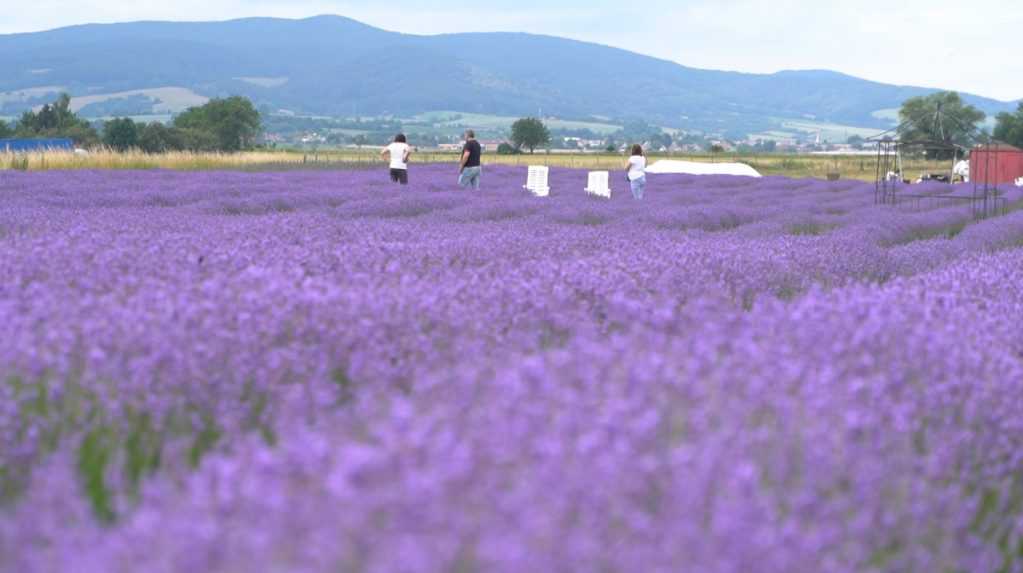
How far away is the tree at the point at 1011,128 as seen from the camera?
72644 mm

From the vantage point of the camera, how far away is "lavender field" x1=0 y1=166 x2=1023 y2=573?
55.2 inches

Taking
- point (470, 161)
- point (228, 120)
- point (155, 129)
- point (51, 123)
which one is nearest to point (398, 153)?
point (470, 161)

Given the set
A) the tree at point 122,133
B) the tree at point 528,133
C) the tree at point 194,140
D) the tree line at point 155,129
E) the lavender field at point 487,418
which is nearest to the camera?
the lavender field at point 487,418

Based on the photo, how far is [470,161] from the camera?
58.4ft

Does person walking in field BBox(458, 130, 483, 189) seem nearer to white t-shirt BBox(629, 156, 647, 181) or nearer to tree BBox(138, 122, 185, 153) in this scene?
white t-shirt BBox(629, 156, 647, 181)

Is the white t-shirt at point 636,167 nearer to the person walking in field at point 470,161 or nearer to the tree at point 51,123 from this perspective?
the person walking in field at point 470,161

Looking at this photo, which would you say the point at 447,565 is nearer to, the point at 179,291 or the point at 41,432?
the point at 41,432

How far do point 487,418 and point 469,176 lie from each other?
16.6 m

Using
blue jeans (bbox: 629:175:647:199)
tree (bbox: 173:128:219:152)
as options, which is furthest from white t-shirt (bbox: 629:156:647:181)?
tree (bbox: 173:128:219:152)

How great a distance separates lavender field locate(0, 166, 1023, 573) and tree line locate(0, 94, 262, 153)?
36.3m

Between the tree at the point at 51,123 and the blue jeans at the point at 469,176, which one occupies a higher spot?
the tree at the point at 51,123

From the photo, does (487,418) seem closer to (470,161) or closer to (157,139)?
(470,161)

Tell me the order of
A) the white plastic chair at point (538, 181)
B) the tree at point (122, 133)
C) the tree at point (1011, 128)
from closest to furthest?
the white plastic chair at point (538, 181), the tree at point (122, 133), the tree at point (1011, 128)

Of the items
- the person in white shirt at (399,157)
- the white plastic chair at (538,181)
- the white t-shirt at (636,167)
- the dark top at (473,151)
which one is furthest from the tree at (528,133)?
the dark top at (473,151)
